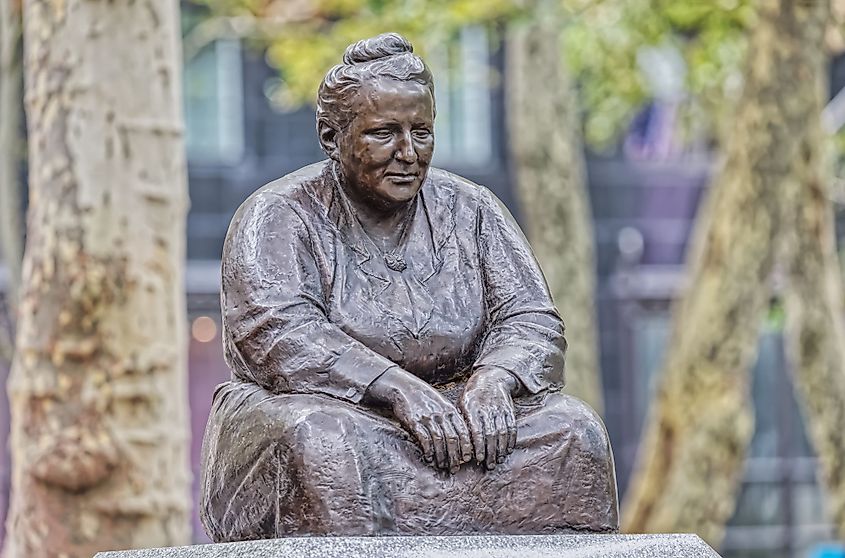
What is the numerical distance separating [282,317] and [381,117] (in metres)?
0.63

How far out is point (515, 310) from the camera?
19.6ft

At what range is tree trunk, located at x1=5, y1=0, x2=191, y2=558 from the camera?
8750 mm

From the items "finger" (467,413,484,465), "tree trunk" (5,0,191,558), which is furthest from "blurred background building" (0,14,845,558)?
"finger" (467,413,484,465)

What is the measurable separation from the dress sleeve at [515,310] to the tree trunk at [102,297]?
10.00 feet

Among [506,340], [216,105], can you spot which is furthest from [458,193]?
[216,105]

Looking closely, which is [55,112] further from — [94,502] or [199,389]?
[199,389]

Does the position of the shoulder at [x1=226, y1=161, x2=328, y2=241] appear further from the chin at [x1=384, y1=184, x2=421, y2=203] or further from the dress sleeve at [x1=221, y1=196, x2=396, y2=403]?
the chin at [x1=384, y1=184, x2=421, y2=203]

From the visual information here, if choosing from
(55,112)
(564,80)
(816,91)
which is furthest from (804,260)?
(55,112)

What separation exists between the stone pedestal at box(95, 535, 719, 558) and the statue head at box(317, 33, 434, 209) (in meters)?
1.08

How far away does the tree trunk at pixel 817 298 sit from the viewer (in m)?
12.3

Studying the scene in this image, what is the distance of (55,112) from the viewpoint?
9062mm

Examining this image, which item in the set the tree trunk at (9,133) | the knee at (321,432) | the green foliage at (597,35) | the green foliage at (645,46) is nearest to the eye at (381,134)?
the knee at (321,432)

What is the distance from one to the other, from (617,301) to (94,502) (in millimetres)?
11885

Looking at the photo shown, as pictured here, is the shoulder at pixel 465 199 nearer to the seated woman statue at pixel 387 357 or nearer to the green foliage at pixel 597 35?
the seated woman statue at pixel 387 357
